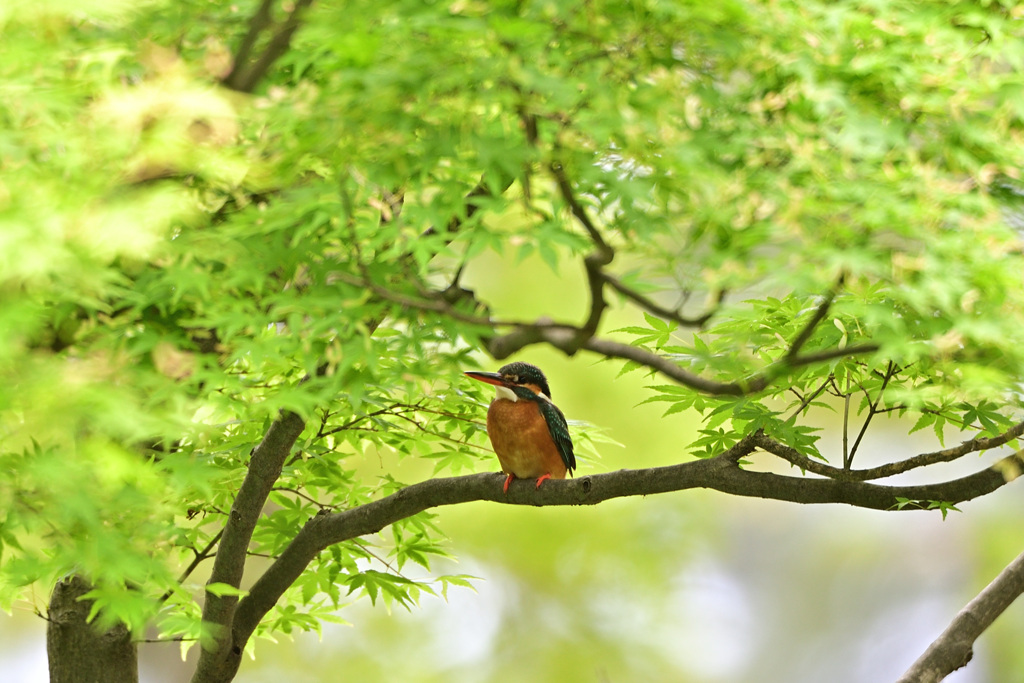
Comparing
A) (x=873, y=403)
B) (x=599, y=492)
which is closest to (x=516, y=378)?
(x=599, y=492)

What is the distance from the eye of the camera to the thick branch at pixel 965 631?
8.50ft

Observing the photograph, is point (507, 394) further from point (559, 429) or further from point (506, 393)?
point (559, 429)

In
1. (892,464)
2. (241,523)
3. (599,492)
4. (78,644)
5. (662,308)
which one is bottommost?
(78,644)

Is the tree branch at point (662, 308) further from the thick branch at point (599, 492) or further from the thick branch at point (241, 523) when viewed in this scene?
the thick branch at point (241, 523)

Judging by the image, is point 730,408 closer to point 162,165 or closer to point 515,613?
point 162,165

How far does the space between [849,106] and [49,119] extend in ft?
4.65

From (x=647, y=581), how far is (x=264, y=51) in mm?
5561

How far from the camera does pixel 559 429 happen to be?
3.09m

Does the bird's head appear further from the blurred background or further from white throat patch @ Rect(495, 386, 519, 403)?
the blurred background

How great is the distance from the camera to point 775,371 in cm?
164

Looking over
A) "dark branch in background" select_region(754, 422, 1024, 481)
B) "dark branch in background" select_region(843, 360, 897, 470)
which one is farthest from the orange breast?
"dark branch in background" select_region(843, 360, 897, 470)

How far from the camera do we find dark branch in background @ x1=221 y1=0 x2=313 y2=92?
5.88 feet

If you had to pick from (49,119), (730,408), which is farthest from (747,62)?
(49,119)

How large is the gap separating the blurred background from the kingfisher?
2937mm
